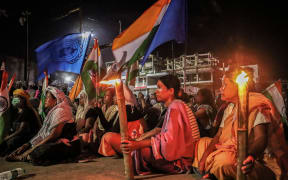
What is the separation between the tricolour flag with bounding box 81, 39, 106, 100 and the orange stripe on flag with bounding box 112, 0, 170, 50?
218cm

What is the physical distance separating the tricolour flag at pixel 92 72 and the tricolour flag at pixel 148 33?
2.17m

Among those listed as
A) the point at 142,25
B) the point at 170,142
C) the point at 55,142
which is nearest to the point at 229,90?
the point at 170,142

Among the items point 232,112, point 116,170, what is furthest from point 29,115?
point 232,112

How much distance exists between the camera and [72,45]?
606 cm

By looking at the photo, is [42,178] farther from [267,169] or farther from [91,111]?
[267,169]

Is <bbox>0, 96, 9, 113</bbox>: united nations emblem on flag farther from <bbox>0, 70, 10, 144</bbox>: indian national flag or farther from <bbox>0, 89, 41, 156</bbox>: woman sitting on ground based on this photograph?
<bbox>0, 89, 41, 156</bbox>: woman sitting on ground

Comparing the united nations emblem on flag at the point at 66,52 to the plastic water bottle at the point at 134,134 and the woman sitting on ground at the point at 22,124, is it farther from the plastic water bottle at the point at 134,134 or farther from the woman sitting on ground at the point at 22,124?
the plastic water bottle at the point at 134,134

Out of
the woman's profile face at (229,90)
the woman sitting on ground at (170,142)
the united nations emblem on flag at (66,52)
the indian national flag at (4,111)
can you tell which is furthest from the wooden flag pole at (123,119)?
the indian national flag at (4,111)

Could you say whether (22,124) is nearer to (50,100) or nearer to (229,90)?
(50,100)

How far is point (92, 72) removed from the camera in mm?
5992

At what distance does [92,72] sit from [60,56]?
0.93m

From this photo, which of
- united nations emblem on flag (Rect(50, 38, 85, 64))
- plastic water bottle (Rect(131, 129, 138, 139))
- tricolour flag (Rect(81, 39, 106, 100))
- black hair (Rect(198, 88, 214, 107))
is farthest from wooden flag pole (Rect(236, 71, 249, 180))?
united nations emblem on flag (Rect(50, 38, 85, 64))

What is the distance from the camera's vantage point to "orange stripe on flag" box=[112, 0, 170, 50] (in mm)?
3822

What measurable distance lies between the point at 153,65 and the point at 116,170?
30.6 meters
